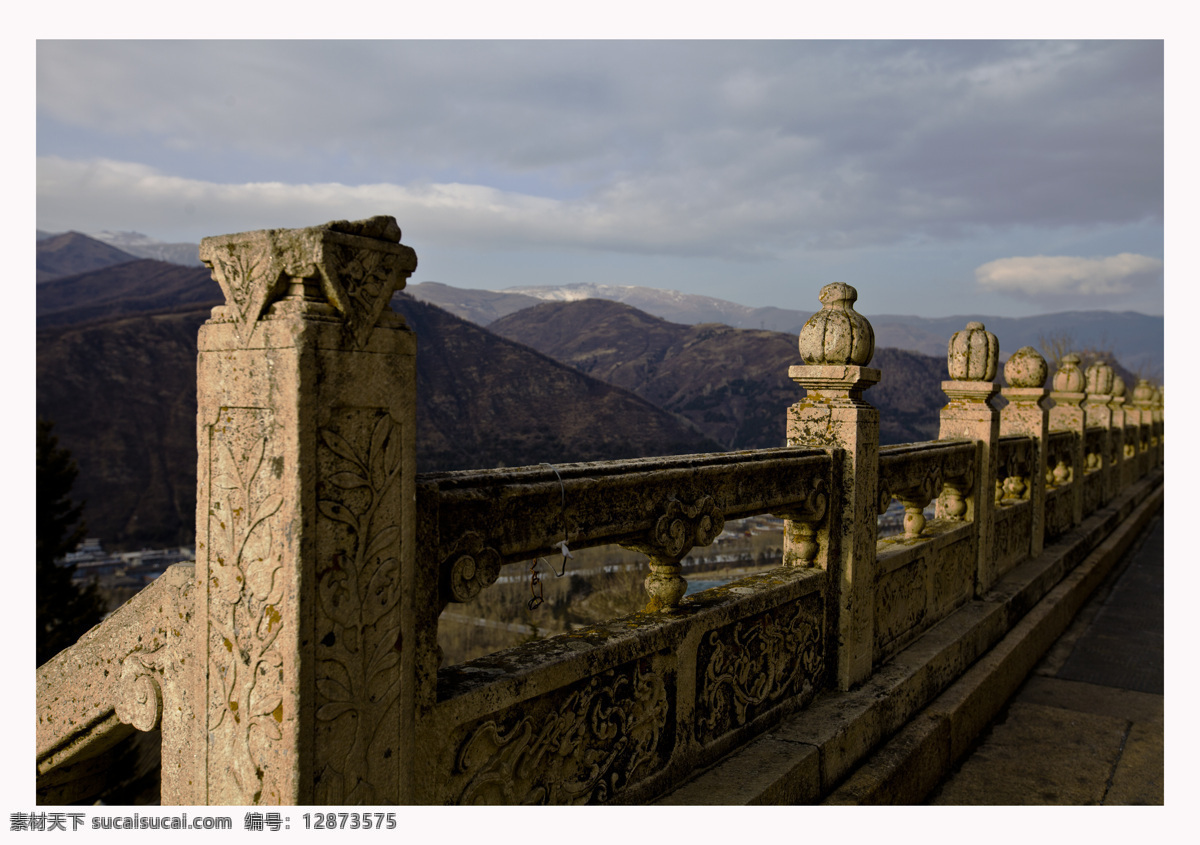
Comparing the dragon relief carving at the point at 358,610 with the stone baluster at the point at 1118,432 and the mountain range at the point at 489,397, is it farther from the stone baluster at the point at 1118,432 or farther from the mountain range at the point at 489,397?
the mountain range at the point at 489,397

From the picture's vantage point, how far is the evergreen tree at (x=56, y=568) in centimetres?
2361

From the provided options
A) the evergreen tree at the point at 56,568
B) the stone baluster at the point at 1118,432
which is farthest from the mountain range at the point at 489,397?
the stone baluster at the point at 1118,432

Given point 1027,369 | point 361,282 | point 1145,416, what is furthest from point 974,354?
point 1145,416

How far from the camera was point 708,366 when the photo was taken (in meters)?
57.8

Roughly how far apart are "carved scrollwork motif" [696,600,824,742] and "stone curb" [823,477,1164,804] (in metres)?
Result: 0.47

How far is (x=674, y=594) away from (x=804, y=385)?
1.52 metres

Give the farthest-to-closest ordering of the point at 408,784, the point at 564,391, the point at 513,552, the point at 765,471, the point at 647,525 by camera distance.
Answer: the point at 564,391, the point at 765,471, the point at 647,525, the point at 513,552, the point at 408,784

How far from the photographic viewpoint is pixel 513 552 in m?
2.12

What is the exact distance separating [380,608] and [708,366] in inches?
2239

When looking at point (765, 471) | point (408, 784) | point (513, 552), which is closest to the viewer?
point (408, 784)

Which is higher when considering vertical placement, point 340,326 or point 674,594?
point 340,326

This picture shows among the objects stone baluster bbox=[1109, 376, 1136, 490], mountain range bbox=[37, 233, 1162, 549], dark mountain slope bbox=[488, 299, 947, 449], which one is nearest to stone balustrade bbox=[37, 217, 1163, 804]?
stone baluster bbox=[1109, 376, 1136, 490]
